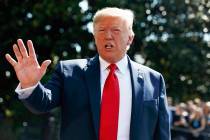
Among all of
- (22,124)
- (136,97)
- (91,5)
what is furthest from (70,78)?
(22,124)

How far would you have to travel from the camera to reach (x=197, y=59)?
31.5ft

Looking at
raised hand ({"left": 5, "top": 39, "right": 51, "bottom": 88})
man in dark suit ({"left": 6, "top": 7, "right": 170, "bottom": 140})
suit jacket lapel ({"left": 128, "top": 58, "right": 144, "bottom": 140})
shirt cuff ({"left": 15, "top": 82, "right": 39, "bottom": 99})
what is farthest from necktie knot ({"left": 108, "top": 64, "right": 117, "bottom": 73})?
shirt cuff ({"left": 15, "top": 82, "right": 39, "bottom": 99})

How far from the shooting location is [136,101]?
3.43 m

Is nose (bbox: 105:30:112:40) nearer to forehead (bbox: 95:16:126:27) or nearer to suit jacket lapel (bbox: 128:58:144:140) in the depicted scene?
forehead (bbox: 95:16:126:27)

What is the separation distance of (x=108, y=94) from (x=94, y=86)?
0.10 m

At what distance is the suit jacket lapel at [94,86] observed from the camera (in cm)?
335

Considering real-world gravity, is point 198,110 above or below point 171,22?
below

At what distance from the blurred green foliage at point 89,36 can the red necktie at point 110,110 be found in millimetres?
4906

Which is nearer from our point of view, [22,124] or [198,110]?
[22,124]

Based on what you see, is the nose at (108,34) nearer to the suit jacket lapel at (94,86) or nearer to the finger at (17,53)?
the suit jacket lapel at (94,86)

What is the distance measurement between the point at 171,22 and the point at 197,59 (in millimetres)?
831

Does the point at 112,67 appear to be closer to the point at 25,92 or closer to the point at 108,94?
the point at 108,94

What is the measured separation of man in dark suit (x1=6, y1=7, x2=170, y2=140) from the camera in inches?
132

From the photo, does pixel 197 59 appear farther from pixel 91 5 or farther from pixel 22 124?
pixel 22 124
